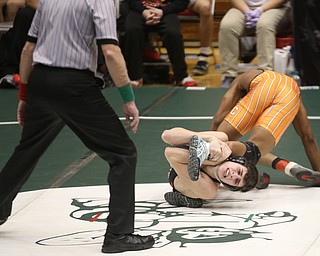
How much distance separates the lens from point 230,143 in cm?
529

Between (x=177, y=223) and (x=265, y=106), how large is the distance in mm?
1115

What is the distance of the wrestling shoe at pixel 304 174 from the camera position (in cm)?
562

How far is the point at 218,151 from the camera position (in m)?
5.08

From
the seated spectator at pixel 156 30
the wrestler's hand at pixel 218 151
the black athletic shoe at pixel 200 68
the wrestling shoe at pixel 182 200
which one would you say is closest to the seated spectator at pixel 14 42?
the seated spectator at pixel 156 30

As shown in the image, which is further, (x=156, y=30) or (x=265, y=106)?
(x=156, y=30)

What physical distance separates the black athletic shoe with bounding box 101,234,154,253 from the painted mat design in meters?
0.03

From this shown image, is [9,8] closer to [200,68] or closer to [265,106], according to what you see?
[200,68]

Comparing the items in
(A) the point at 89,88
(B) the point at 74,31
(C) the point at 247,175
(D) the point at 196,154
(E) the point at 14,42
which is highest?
(B) the point at 74,31

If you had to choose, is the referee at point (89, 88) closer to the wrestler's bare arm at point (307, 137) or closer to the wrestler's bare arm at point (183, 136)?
the wrestler's bare arm at point (183, 136)

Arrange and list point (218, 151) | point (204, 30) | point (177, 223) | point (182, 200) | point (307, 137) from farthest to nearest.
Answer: point (204, 30)
point (307, 137)
point (182, 200)
point (218, 151)
point (177, 223)

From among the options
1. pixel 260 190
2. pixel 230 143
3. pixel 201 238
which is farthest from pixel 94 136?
pixel 260 190

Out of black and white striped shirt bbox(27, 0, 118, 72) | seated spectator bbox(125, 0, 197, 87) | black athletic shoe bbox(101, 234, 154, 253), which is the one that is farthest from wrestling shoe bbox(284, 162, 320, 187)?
seated spectator bbox(125, 0, 197, 87)

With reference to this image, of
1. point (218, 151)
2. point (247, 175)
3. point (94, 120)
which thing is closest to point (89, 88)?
point (94, 120)

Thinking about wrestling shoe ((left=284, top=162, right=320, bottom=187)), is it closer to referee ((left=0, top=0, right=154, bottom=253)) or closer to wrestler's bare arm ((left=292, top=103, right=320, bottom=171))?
wrestler's bare arm ((left=292, top=103, right=320, bottom=171))
